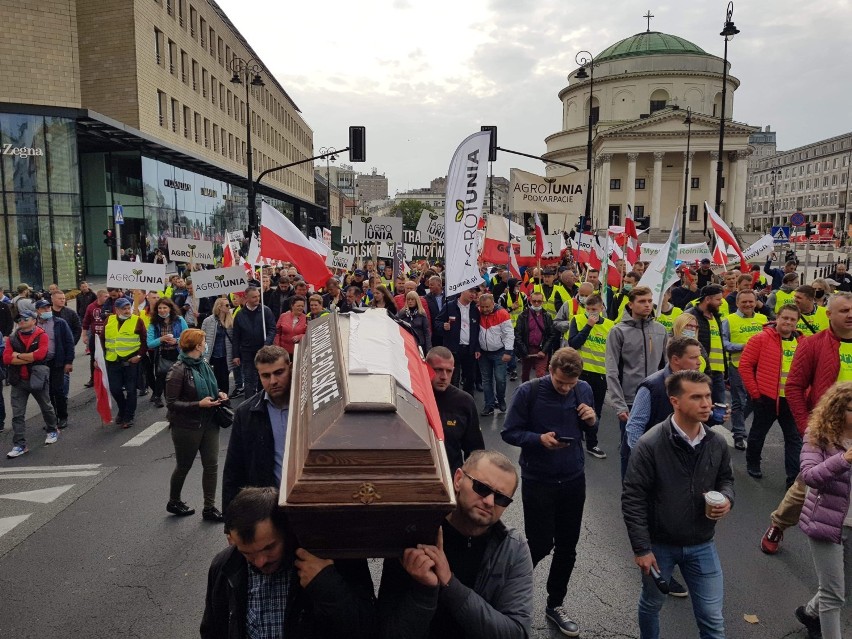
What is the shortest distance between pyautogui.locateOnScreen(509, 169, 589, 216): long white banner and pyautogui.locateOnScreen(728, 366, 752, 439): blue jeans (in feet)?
26.2

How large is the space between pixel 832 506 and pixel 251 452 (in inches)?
129

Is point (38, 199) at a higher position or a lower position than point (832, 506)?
higher

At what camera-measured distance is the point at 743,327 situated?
791 cm

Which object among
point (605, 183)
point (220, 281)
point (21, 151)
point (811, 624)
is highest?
point (605, 183)

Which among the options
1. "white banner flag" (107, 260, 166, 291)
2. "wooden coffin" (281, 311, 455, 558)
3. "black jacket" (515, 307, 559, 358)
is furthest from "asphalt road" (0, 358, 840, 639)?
"white banner flag" (107, 260, 166, 291)

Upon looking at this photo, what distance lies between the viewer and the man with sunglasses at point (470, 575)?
2.05m

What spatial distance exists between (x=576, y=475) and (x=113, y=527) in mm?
4133

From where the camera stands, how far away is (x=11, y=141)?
906 inches

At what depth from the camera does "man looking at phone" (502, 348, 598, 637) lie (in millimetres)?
4074

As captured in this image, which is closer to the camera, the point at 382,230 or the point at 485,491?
the point at 485,491

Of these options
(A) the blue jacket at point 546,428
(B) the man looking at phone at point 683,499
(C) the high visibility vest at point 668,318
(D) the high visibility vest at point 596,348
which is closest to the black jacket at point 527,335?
(C) the high visibility vest at point 668,318

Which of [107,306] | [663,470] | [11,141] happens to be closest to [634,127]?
[11,141]

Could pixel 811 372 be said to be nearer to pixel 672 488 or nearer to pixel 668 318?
pixel 672 488

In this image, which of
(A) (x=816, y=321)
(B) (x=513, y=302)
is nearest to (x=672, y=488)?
(A) (x=816, y=321)
